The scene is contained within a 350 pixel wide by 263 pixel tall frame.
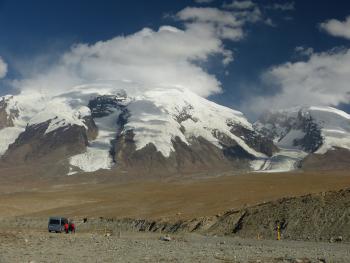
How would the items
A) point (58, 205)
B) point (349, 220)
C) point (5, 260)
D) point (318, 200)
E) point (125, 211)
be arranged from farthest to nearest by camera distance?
point (58, 205)
point (125, 211)
point (318, 200)
point (349, 220)
point (5, 260)

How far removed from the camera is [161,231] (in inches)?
2896

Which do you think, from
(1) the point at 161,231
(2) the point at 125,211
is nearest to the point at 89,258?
(1) the point at 161,231

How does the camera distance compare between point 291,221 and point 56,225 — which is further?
point 56,225

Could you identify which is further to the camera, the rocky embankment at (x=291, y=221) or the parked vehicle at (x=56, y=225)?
the parked vehicle at (x=56, y=225)

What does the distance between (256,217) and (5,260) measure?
34929 mm

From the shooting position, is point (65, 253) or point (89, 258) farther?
point (65, 253)

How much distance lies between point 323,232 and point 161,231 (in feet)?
94.9

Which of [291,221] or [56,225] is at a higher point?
[56,225]

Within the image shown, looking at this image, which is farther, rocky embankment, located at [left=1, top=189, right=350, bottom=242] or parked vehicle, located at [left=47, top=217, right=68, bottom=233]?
parked vehicle, located at [left=47, top=217, right=68, bottom=233]

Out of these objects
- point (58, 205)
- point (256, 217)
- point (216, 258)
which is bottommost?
point (216, 258)

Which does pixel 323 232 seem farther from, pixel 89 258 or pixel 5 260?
pixel 5 260

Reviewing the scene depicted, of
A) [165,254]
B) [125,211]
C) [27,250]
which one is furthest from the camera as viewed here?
[125,211]

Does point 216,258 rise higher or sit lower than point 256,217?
lower

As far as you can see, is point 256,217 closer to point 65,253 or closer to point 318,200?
point 318,200
